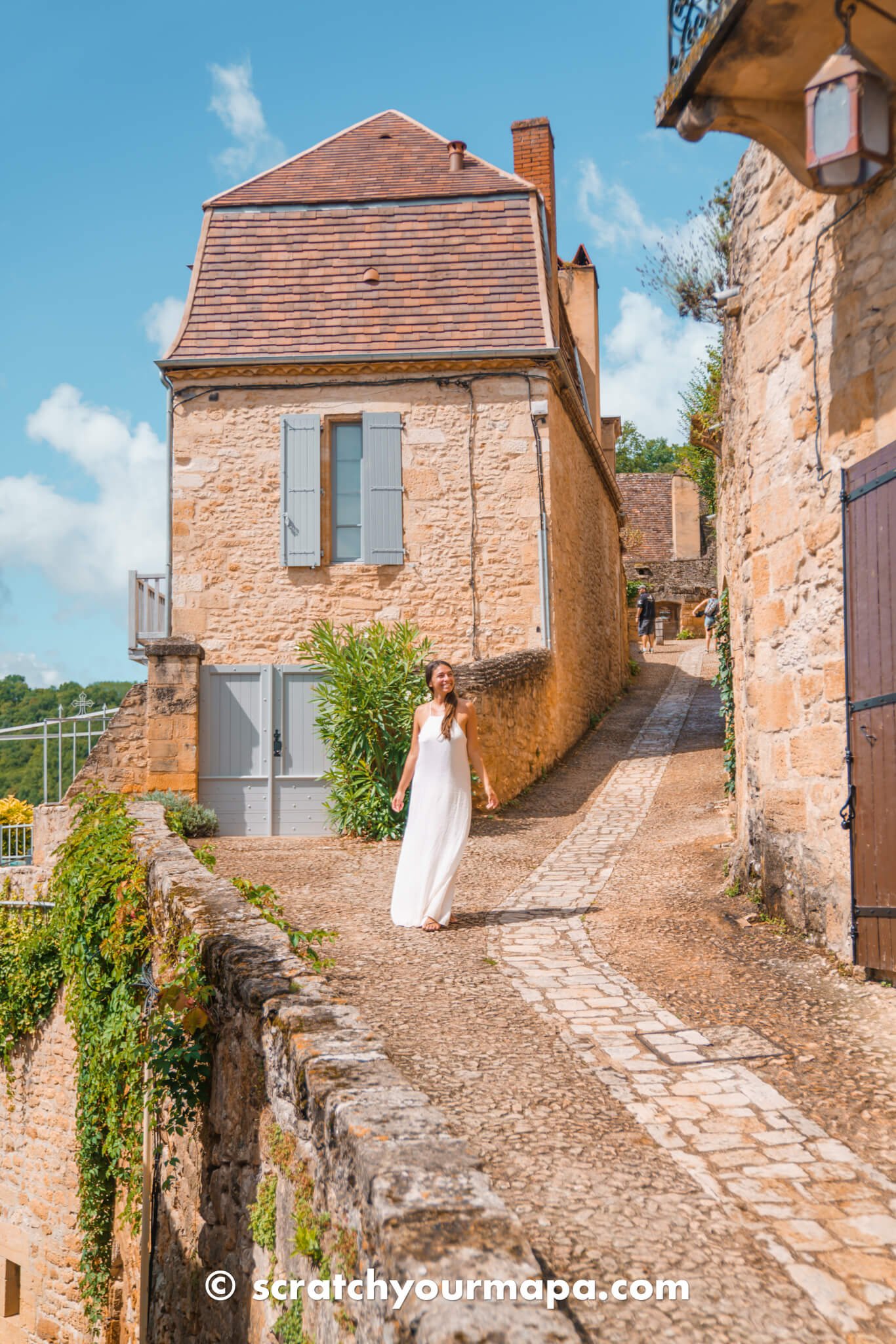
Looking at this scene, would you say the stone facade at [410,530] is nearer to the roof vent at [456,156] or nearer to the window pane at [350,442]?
the window pane at [350,442]

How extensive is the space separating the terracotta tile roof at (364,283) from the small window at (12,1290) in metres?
9.70

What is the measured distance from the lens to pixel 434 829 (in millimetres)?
6004

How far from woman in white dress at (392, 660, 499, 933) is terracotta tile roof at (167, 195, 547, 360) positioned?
776 cm

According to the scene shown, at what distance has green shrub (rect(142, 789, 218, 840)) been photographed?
11.1 metres

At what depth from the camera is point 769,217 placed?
557 cm

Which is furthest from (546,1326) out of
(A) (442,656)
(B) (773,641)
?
(A) (442,656)

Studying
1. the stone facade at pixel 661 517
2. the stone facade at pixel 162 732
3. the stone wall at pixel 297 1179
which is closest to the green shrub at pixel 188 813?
the stone facade at pixel 162 732

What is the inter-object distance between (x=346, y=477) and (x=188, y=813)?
4695 millimetres

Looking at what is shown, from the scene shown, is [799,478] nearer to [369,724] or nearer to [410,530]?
[369,724]

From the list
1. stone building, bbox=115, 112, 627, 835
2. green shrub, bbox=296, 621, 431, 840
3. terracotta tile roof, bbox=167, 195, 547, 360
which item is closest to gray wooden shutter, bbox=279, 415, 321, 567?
stone building, bbox=115, 112, 627, 835

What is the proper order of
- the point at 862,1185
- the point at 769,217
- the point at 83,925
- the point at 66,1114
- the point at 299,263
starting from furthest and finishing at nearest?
the point at 299,263 → the point at 66,1114 → the point at 83,925 → the point at 769,217 → the point at 862,1185

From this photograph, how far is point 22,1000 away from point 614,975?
5.98m

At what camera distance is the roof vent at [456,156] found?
48.4 feet

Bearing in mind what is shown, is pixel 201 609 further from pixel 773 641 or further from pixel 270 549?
pixel 773 641
